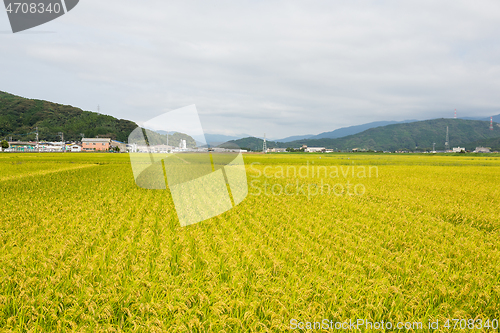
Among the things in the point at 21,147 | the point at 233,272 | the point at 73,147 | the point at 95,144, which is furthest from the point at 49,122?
the point at 233,272

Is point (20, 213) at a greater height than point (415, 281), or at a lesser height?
greater

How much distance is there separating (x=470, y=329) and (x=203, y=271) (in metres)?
3.05

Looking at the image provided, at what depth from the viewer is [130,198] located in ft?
32.6

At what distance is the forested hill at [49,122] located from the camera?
13512 centimetres

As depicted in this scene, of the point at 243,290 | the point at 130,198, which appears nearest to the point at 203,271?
the point at 243,290

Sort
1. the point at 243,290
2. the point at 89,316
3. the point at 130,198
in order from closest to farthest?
the point at 89,316
the point at 243,290
the point at 130,198

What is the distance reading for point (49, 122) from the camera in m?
149

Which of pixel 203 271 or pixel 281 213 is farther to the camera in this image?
pixel 281 213

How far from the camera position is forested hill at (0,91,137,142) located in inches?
5320

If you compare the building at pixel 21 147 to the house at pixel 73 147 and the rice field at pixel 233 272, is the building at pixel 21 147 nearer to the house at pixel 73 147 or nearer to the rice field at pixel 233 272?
the house at pixel 73 147

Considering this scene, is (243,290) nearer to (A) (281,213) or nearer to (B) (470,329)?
(B) (470,329)
